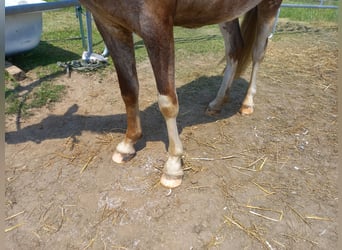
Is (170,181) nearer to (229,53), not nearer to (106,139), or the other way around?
(106,139)

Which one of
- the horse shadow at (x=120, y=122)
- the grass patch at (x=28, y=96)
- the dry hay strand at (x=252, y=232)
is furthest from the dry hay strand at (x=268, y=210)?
the grass patch at (x=28, y=96)

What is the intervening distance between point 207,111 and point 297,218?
133 cm

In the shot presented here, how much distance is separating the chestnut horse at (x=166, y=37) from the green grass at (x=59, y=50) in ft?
4.15

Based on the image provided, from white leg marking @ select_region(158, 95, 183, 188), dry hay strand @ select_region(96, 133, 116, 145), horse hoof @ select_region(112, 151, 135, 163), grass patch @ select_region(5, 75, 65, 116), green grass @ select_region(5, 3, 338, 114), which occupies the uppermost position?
white leg marking @ select_region(158, 95, 183, 188)

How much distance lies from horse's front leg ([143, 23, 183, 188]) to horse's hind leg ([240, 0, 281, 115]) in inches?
42.3

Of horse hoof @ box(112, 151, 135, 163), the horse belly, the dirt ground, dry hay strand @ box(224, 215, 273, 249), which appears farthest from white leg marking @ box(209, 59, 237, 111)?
dry hay strand @ box(224, 215, 273, 249)

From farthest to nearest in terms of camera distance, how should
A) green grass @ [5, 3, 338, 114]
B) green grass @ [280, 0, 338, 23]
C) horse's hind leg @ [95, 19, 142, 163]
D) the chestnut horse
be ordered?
green grass @ [280, 0, 338, 23], green grass @ [5, 3, 338, 114], horse's hind leg @ [95, 19, 142, 163], the chestnut horse

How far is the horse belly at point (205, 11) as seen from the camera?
1.78 m

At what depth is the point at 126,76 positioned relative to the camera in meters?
2.06

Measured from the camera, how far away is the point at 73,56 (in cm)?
418

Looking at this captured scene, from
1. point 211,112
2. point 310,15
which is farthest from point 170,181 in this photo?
point 310,15

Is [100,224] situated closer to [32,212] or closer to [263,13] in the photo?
[32,212]

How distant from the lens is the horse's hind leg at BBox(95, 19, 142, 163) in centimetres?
193

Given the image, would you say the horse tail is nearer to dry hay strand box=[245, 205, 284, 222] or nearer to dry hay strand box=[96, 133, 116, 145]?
dry hay strand box=[96, 133, 116, 145]
